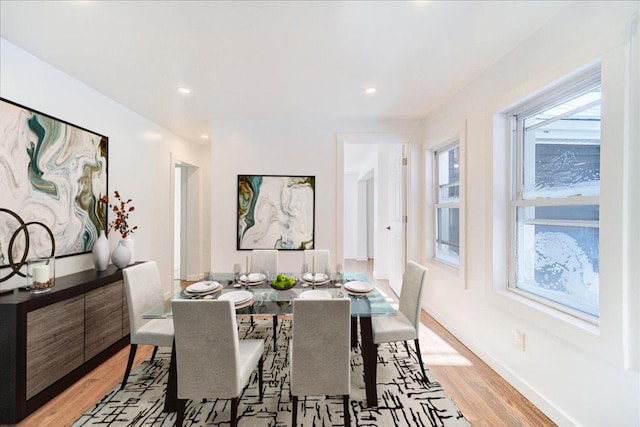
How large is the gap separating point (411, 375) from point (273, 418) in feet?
3.72

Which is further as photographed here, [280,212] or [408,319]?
[280,212]

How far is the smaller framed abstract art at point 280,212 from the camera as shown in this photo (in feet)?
13.2

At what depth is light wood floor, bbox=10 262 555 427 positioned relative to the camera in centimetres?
188

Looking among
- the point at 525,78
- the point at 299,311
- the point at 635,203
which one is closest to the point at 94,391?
the point at 299,311

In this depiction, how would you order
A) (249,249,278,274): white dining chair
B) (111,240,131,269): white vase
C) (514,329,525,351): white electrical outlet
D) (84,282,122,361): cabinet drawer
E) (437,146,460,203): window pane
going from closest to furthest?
1. (514,329,525,351): white electrical outlet
2. (84,282,122,361): cabinet drawer
3. (111,240,131,269): white vase
4. (249,249,278,274): white dining chair
5. (437,146,460,203): window pane

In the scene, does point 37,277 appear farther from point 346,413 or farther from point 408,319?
point 408,319

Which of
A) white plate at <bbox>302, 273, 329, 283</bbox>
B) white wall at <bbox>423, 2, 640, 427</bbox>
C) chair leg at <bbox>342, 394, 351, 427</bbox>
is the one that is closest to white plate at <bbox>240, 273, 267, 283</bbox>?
white plate at <bbox>302, 273, 329, 283</bbox>

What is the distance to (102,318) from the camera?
2.58m

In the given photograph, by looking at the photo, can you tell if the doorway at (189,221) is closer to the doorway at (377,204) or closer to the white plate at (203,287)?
the doorway at (377,204)

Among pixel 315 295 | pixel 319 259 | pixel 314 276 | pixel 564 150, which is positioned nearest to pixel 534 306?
pixel 564 150

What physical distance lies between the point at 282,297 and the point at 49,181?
2.18 m

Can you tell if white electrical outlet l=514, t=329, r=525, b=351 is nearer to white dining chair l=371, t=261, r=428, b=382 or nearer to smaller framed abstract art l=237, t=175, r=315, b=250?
white dining chair l=371, t=261, r=428, b=382

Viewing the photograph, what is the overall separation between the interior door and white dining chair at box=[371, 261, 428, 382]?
176cm

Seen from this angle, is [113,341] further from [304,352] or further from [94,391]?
[304,352]
